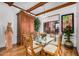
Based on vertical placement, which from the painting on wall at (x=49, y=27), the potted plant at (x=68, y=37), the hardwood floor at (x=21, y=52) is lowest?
the hardwood floor at (x=21, y=52)

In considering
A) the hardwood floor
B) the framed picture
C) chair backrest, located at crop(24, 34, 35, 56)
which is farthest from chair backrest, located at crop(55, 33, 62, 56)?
chair backrest, located at crop(24, 34, 35, 56)

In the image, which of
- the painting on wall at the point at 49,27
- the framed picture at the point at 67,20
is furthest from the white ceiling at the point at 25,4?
the framed picture at the point at 67,20

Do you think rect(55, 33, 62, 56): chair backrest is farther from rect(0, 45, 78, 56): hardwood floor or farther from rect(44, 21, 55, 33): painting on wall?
rect(44, 21, 55, 33): painting on wall

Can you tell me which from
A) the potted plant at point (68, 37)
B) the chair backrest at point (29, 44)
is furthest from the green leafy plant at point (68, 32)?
the chair backrest at point (29, 44)

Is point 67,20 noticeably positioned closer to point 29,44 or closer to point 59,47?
point 59,47

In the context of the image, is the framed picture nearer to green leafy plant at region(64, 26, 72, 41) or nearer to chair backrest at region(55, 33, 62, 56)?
green leafy plant at region(64, 26, 72, 41)

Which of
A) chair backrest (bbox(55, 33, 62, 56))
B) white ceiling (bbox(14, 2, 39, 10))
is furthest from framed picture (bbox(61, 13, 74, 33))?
white ceiling (bbox(14, 2, 39, 10))

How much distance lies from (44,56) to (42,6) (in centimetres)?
87

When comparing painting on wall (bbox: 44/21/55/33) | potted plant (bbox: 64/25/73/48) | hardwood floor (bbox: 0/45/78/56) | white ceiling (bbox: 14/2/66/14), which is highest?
white ceiling (bbox: 14/2/66/14)

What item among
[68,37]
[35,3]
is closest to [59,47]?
[68,37]

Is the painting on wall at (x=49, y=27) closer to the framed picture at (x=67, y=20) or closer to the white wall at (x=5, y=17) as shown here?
the framed picture at (x=67, y=20)

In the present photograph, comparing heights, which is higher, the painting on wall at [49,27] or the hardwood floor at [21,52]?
the painting on wall at [49,27]

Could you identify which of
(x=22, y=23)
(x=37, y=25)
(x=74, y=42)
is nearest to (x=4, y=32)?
(x=22, y=23)

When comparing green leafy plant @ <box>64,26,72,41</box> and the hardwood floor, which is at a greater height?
green leafy plant @ <box>64,26,72,41</box>
